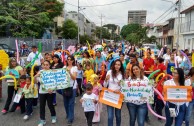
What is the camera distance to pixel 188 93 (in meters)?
4.19

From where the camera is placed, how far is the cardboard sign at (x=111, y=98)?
173 inches

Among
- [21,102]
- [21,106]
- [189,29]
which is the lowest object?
[21,106]

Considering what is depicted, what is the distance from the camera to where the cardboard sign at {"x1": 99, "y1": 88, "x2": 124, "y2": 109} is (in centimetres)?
441

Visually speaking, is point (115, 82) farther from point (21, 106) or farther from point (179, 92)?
point (21, 106)

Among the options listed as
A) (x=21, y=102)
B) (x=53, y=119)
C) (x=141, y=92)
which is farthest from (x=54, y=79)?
(x=141, y=92)

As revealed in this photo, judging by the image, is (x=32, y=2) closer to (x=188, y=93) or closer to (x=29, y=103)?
(x=29, y=103)

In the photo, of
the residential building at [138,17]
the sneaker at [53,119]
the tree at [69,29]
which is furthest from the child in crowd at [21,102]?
the residential building at [138,17]

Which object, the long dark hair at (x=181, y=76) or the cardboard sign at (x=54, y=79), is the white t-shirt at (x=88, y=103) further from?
the long dark hair at (x=181, y=76)

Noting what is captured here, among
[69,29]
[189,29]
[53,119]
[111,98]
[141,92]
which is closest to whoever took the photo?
[141,92]

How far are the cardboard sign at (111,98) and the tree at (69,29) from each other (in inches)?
1799

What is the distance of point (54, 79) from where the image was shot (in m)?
5.17

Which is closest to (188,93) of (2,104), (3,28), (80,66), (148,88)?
(148,88)

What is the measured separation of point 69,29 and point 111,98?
4599 centimetres

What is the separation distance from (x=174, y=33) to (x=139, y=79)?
41.2 m
